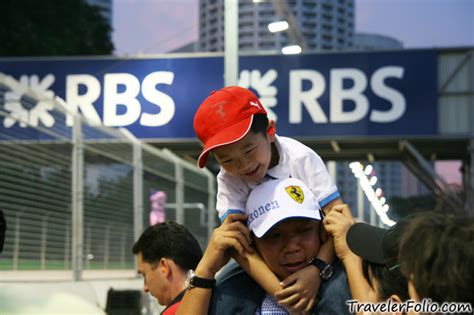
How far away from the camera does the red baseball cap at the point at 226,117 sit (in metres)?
2.77

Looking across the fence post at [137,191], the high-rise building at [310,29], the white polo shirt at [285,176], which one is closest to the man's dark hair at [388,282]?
the white polo shirt at [285,176]

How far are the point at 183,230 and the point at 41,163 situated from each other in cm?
375

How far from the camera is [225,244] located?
261 centimetres

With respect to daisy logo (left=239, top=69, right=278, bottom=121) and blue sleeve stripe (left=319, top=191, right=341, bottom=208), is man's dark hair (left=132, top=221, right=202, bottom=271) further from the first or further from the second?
daisy logo (left=239, top=69, right=278, bottom=121)

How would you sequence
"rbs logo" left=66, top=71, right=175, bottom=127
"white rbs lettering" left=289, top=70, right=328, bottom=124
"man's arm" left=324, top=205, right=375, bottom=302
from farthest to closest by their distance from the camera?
"white rbs lettering" left=289, top=70, right=328, bottom=124, "rbs logo" left=66, top=71, right=175, bottom=127, "man's arm" left=324, top=205, right=375, bottom=302

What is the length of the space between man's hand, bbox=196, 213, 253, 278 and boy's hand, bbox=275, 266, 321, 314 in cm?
17

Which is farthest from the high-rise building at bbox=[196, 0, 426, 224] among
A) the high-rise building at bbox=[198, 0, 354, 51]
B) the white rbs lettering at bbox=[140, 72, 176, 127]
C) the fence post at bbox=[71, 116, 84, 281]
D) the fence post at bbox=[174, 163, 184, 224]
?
the fence post at bbox=[71, 116, 84, 281]

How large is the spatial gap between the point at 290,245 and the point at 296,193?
0.15m

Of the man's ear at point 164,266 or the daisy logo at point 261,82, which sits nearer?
the man's ear at point 164,266

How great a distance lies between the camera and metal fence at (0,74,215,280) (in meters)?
7.09

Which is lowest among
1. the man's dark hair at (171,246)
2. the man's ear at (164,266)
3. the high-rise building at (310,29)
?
the man's ear at (164,266)

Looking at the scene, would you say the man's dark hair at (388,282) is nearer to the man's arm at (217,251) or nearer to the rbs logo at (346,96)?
the man's arm at (217,251)

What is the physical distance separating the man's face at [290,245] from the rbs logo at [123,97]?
51.6ft

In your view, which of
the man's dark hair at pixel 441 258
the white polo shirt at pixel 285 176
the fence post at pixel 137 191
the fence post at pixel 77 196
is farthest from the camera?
the fence post at pixel 137 191
